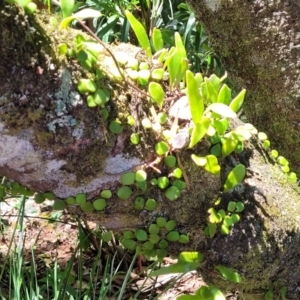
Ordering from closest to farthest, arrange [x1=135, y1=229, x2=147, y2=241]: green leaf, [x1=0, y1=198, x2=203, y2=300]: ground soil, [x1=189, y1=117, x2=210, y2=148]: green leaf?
[x1=189, y1=117, x2=210, y2=148]: green leaf, [x1=135, y1=229, x2=147, y2=241]: green leaf, [x1=0, y1=198, x2=203, y2=300]: ground soil

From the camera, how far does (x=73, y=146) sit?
0.80 metres

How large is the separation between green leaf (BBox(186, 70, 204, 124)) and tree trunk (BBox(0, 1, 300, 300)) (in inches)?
3.8

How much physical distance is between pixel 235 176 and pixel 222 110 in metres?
0.17

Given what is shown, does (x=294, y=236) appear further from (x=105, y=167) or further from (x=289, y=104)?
(x=105, y=167)

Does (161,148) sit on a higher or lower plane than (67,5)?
lower

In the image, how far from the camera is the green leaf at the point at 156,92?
2.76 feet

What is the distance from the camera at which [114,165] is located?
2.81 ft

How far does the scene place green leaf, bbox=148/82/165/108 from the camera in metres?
0.84

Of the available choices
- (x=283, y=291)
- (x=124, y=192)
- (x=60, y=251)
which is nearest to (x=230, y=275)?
(x=283, y=291)

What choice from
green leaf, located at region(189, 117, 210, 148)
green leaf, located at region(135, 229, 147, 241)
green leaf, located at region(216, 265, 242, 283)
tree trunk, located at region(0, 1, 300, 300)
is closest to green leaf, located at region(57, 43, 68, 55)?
tree trunk, located at region(0, 1, 300, 300)

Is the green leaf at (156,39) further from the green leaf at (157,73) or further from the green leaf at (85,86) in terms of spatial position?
the green leaf at (85,86)

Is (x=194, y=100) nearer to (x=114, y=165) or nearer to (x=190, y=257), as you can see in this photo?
(x=114, y=165)

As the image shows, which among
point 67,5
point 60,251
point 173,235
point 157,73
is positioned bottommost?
point 60,251

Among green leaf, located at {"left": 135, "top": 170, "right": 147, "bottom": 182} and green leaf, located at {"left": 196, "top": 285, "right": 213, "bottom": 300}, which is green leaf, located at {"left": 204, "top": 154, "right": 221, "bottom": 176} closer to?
green leaf, located at {"left": 135, "top": 170, "right": 147, "bottom": 182}
